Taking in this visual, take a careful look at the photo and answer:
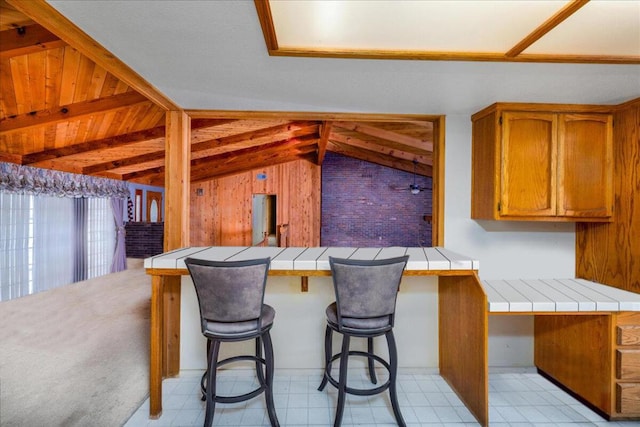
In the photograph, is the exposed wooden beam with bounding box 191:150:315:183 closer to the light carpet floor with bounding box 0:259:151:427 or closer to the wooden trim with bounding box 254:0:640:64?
the light carpet floor with bounding box 0:259:151:427

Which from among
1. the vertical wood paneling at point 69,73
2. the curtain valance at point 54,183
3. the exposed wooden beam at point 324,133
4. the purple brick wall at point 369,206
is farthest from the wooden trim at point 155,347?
the purple brick wall at point 369,206

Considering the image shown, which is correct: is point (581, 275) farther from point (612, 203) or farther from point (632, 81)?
point (632, 81)

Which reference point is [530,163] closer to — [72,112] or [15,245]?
[72,112]

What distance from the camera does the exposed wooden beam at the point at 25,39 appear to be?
1737 millimetres

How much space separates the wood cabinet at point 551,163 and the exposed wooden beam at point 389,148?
3564mm

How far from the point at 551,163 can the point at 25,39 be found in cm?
330

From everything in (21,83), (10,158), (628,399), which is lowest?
(628,399)

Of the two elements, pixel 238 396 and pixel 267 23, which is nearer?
pixel 267 23

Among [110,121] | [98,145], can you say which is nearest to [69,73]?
[110,121]

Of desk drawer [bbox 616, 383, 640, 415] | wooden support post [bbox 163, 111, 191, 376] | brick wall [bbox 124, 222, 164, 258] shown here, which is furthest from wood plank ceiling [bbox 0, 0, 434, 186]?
desk drawer [bbox 616, 383, 640, 415]

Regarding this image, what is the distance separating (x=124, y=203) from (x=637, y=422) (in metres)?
7.99

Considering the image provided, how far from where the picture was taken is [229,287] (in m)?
1.48

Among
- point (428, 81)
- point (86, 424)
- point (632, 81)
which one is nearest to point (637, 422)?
point (632, 81)

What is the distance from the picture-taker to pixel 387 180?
7.97 m
